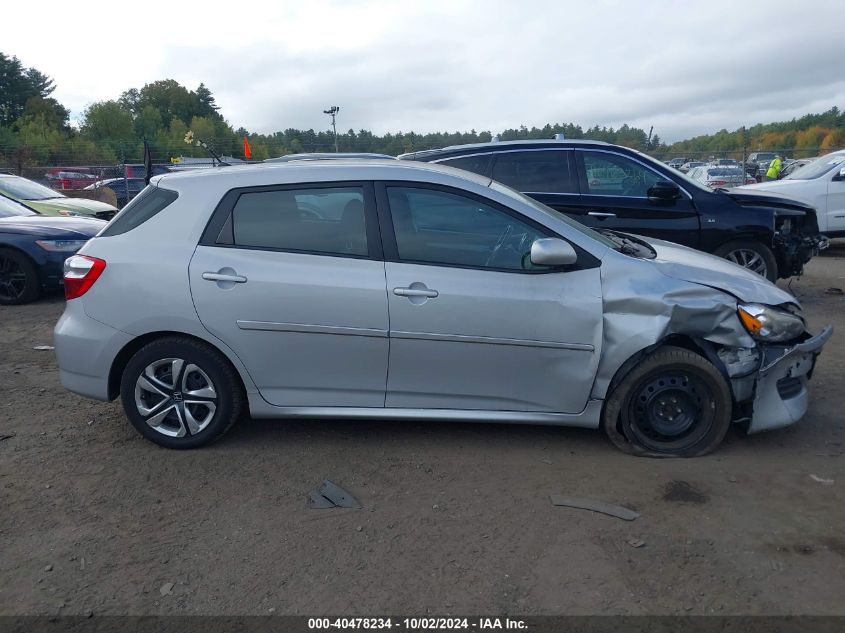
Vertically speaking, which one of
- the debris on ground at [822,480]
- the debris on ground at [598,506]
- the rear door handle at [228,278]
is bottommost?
the debris on ground at [598,506]

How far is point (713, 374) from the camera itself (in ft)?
13.4

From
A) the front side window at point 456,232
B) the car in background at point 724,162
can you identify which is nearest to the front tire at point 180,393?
the front side window at point 456,232

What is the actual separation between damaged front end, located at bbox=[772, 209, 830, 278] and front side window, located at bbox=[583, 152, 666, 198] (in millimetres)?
1557

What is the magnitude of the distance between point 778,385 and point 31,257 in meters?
8.16

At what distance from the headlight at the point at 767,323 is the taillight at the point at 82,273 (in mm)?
3829

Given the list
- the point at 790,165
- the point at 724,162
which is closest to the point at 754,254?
the point at 790,165

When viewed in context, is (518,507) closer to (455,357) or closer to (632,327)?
(455,357)

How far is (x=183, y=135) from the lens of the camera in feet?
127

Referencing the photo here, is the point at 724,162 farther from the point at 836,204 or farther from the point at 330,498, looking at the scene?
the point at 330,498

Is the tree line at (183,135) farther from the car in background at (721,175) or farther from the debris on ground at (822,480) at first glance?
the debris on ground at (822,480)

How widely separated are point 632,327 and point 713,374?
1.81 ft

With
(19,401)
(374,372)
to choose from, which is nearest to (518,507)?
(374,372)

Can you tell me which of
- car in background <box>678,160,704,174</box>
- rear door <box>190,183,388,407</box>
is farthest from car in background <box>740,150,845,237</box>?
car in background <box>678,160,704,174</box>

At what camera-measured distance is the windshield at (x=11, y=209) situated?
9820mm
